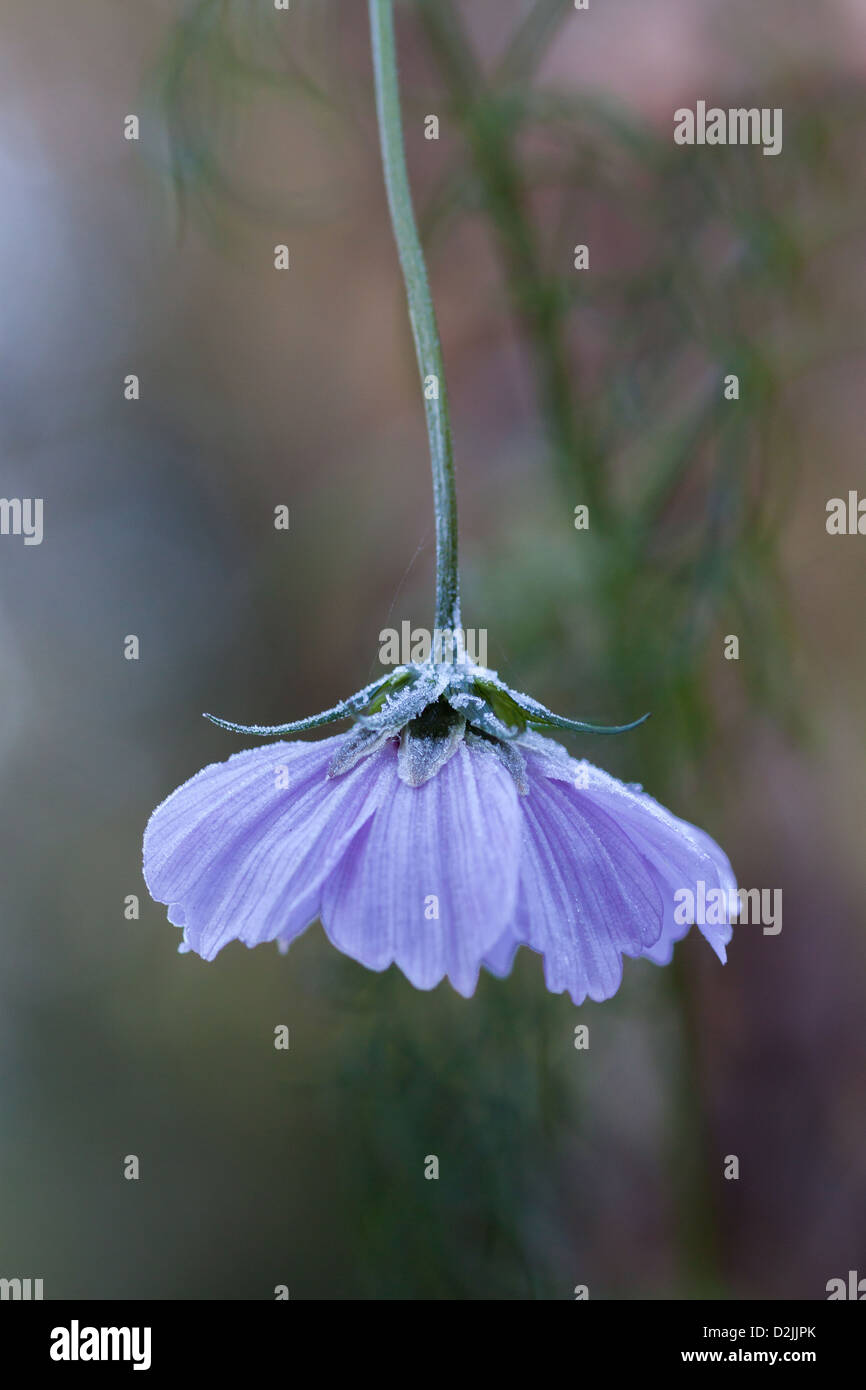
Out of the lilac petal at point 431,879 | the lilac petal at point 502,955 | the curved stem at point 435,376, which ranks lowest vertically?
the lilac petal at point 502,955

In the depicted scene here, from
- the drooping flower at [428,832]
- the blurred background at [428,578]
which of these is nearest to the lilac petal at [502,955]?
the drooping flower at [428,832]

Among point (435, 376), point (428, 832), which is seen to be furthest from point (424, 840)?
point (435, 376)

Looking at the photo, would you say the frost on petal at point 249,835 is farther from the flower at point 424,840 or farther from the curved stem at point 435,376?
the curved stem at point 435,376

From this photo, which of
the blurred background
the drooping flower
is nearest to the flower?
the drooping flower

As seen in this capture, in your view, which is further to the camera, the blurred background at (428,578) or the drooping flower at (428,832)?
the blurred background at (428,578)

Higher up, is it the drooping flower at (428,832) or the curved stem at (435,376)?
the curved stem at (435,376)

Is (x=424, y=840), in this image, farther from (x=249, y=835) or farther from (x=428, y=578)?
(x=428, y=578)

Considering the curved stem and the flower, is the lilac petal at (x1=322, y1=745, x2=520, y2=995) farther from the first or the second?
the curved stem
